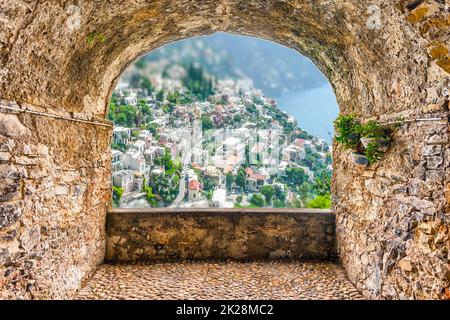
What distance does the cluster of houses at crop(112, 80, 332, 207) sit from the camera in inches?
198

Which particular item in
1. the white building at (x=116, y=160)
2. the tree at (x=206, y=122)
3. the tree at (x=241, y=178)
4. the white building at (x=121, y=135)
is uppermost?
the tree at (x=206, y=122)

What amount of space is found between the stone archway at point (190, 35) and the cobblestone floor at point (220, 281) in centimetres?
24

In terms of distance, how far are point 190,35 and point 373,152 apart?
2711 millimetres

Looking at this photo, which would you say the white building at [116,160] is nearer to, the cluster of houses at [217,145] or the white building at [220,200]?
the cluster of houses at [217,145]

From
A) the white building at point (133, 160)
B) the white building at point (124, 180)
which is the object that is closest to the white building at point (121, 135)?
the white building at point (133, 160)

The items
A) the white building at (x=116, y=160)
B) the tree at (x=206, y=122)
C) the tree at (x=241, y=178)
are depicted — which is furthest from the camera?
the tree at (x=206, y=122)

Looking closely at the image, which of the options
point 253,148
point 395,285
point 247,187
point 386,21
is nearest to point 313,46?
point 386,21

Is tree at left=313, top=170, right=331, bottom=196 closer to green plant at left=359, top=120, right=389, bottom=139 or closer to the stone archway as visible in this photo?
the stone archway

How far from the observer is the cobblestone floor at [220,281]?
348cm

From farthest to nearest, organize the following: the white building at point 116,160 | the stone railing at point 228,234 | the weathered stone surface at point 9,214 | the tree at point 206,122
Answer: the tree at point 206,122, the white building at point 116,160, the stone railing at point 228,234, the weathered stone surface at point 9,214

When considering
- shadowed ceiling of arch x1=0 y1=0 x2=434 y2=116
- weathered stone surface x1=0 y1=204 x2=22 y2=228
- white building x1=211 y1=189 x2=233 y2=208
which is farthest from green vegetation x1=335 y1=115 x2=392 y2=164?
weathered stone surface x1=0 y1=204 x2=22 y2=228

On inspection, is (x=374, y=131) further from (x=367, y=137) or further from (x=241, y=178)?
(x=241, y=178)

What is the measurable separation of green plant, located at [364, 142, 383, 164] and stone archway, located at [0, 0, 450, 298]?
9cm

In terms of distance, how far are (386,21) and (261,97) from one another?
291 cm
